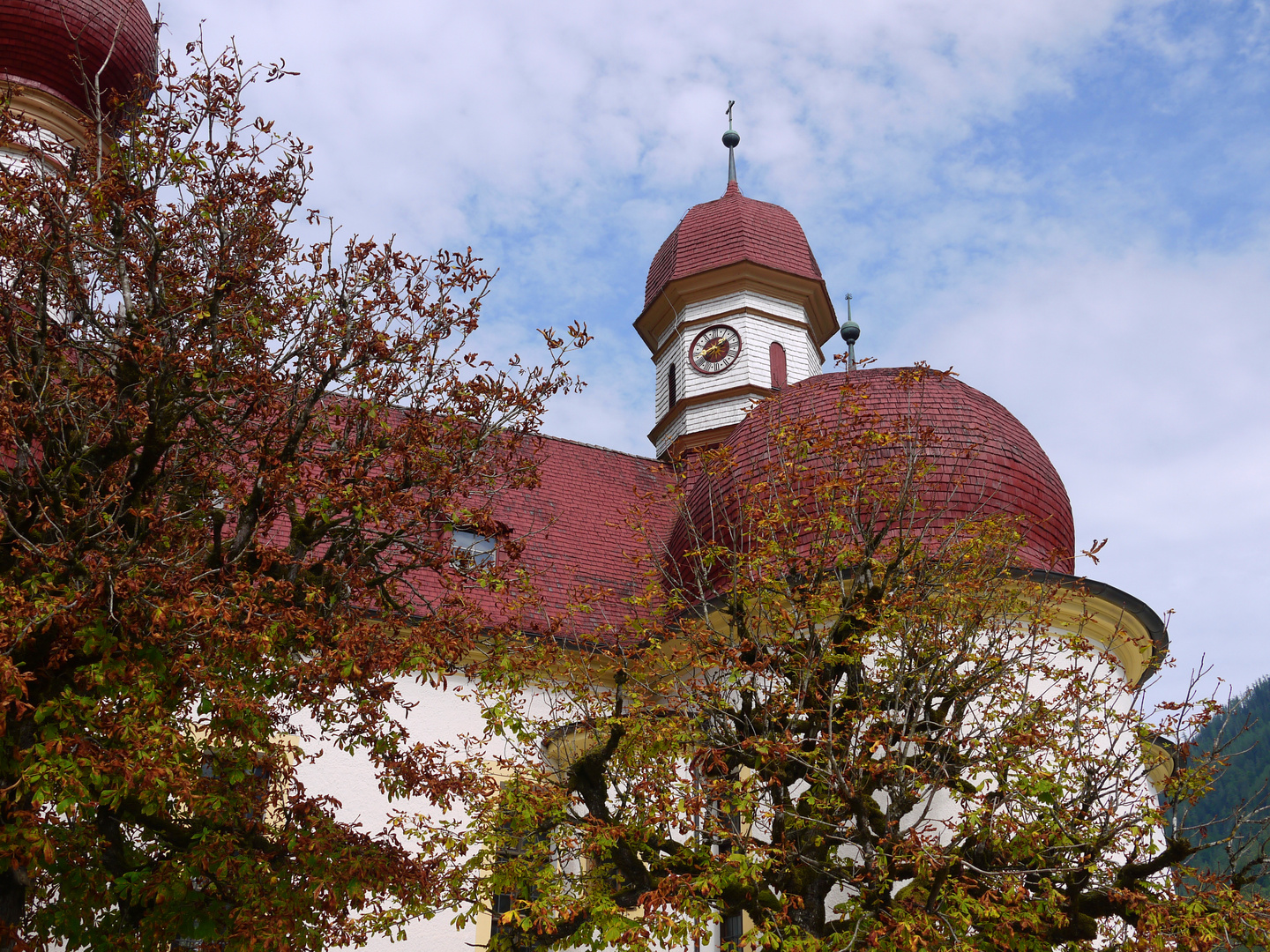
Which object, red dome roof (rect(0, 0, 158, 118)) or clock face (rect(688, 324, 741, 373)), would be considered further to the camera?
clock face (rect(688, 324, 741, 373))

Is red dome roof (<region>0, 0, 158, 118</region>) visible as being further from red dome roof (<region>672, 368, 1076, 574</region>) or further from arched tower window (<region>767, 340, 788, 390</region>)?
arched tower window (<region>767, 340, 788, 390</region>)

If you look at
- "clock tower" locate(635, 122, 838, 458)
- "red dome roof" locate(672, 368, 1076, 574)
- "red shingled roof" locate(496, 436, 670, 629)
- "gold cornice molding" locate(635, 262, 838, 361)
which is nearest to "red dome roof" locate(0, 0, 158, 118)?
"red shingled roof" locate(496, 436, 670, 629)

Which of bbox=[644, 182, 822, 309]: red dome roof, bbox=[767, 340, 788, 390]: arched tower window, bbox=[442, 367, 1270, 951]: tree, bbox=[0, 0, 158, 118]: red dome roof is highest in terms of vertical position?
bbox=[644, 182, 822, 309]: red dome roof

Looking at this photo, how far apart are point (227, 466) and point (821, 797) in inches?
354

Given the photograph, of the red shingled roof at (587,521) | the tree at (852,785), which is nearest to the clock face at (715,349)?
the red shingled roof at (587,521)

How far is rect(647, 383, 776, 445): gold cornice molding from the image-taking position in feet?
75.6

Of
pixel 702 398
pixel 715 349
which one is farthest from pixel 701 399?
pixel 715 349

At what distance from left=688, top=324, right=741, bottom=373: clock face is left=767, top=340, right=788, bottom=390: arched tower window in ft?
2.35

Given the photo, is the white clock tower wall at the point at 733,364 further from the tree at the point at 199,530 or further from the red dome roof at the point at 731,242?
the tree at the point at 199,530

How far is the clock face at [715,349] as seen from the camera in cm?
2381

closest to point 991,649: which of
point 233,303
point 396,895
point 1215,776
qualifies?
point 1215,776

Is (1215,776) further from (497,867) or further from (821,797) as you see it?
(497,867)

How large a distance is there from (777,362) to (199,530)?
16.7 m

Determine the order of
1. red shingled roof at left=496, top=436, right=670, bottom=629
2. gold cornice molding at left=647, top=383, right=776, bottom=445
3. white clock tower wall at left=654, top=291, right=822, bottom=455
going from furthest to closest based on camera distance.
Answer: white clock tower wall at left=654, top=291, right=822, bottom=455
gold cornice molding at left=647, top=383, right=776, bottom=445
red shingled roof at left=496, top=436, right=670, bottom=629
